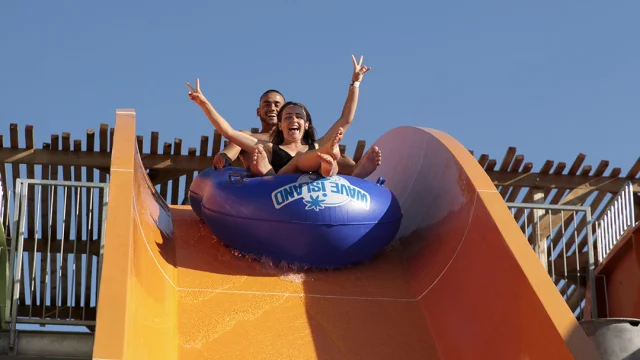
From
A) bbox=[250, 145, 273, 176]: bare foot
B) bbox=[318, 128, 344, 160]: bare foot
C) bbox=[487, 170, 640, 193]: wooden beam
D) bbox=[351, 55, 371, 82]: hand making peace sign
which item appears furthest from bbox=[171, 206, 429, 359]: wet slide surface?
bbox=[487, 170, 640, 193]: wooden beam

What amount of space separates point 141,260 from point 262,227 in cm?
83

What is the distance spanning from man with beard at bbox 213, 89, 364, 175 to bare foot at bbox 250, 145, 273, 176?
1.65 ft

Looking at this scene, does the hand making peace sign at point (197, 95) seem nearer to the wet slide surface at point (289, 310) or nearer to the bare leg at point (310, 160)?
the bare leg at point (310, 160)

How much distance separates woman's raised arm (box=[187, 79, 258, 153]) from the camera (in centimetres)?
539

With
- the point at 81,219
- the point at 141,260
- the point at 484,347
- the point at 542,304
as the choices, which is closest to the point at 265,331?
the point at 141,260

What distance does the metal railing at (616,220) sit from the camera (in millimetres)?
7004

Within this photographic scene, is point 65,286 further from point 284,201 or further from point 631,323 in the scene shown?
point 631,323

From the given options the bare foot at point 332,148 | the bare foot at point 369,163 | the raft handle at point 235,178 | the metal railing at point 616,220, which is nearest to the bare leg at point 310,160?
the bare foot at point 332,148

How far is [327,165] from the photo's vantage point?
15.8ft

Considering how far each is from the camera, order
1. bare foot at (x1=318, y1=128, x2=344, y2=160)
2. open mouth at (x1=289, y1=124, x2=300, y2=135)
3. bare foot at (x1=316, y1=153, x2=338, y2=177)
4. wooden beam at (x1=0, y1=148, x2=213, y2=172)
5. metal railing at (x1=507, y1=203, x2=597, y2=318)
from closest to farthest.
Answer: bare foot at (x1=318, y1=128, x2=344, y2=160) < bare foot at (x1=316, y1=153, x2=338, y2=177) < open mouth at (x1=289, y1=124, x2=300, y2=135) < metal railing at (x1=507, y1=203, x2=597, y2=318) < wooden beam at (x1=0, y1=148, x2=213, y2=172)

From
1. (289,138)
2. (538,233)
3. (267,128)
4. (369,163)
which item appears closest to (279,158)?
(289,138)

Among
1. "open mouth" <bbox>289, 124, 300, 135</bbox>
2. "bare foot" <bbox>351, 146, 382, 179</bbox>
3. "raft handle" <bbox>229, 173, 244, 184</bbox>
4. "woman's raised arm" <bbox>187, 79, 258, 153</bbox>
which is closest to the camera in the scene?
"raft handle" <bbox>229, 173, 244, 184</bbox>

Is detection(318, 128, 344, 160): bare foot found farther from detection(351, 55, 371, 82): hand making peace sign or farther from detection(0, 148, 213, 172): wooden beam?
detection(0, 148, 213, 172): wooden beam

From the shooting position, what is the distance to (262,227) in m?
4.88
